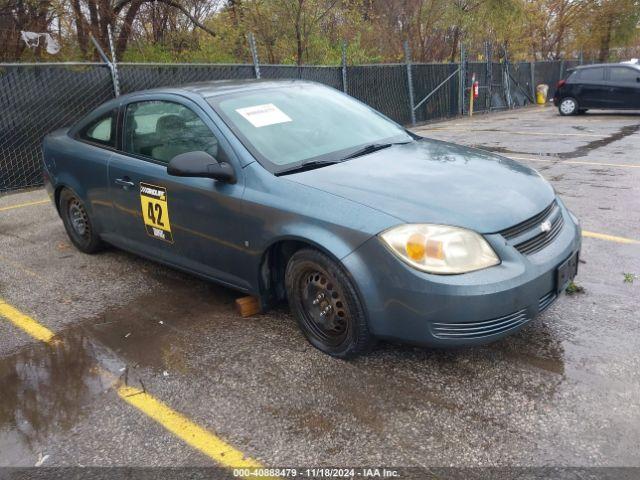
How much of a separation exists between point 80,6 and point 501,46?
593 inches

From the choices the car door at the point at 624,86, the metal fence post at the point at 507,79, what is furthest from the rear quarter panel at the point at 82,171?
the metal fence post at the point at 507,79

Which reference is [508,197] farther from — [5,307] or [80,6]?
[80,6]

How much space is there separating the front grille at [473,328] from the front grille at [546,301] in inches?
7.0

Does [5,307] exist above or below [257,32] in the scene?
below

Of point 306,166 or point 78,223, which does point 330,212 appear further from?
point 78,223

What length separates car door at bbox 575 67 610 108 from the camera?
1577 cm

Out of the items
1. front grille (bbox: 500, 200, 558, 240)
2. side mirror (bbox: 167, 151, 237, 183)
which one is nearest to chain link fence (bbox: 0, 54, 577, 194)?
side mirror (bbox: 167, 151, 237, 183)

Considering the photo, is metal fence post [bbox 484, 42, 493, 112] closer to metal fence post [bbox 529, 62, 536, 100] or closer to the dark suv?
the dark suv

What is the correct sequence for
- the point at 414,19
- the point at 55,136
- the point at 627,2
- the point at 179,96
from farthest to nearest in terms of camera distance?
the point at 627,2, the point at 414,19, the point at 55,136, the point at 179,96

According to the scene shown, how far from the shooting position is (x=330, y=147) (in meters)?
3.60

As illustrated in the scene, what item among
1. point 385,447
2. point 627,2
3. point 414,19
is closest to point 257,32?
point 414,19

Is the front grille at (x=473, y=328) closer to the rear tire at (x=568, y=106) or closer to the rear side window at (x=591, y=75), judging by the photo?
the rear side window at (x=591, y=75)

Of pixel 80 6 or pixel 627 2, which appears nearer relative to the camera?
pixel 80 6

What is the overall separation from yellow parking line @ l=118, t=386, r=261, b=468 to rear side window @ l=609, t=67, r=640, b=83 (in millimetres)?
16471
